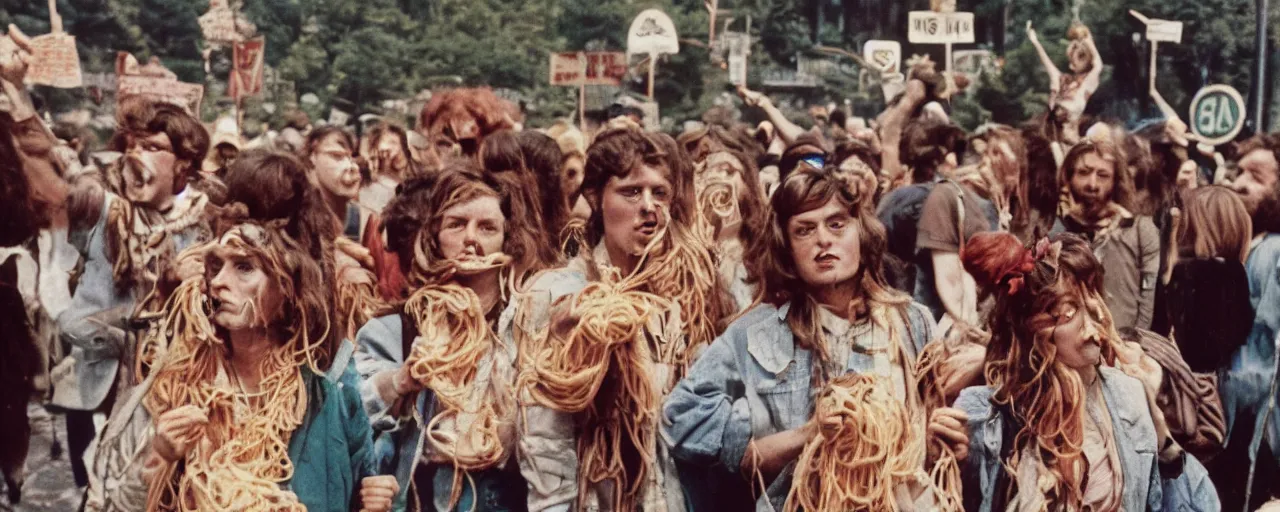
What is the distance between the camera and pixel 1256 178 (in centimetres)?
1029

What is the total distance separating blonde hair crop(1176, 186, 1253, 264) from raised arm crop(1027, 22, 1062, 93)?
20.6 feet

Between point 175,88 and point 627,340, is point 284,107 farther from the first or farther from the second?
point 627,340

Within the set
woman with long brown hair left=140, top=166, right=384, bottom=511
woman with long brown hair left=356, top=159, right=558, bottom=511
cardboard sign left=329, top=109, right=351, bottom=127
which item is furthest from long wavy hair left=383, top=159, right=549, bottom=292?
cardboard sign left=329, top=109, right=351, bottom=127

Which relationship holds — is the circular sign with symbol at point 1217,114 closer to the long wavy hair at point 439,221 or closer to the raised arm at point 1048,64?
the raised arm at point 1048,64

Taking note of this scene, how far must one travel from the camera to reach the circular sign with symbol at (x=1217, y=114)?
567 inches

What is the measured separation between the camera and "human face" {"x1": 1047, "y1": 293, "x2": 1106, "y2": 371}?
6.17 metres

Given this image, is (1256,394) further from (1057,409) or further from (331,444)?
(331,444)

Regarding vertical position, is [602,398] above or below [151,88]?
below

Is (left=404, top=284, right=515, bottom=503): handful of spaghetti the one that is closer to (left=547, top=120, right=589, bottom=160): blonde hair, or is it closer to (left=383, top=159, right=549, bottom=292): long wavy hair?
(left=383, top=159, right=549, bottom=292): long wavy hair

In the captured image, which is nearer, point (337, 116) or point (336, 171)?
point (336, 171)

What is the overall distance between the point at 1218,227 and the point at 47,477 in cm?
555

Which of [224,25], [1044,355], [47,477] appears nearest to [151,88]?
[224,25]

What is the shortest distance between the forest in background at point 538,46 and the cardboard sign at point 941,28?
3.15 ft

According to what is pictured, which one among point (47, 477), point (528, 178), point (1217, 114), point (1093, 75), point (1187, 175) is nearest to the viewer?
point (528, 178)
